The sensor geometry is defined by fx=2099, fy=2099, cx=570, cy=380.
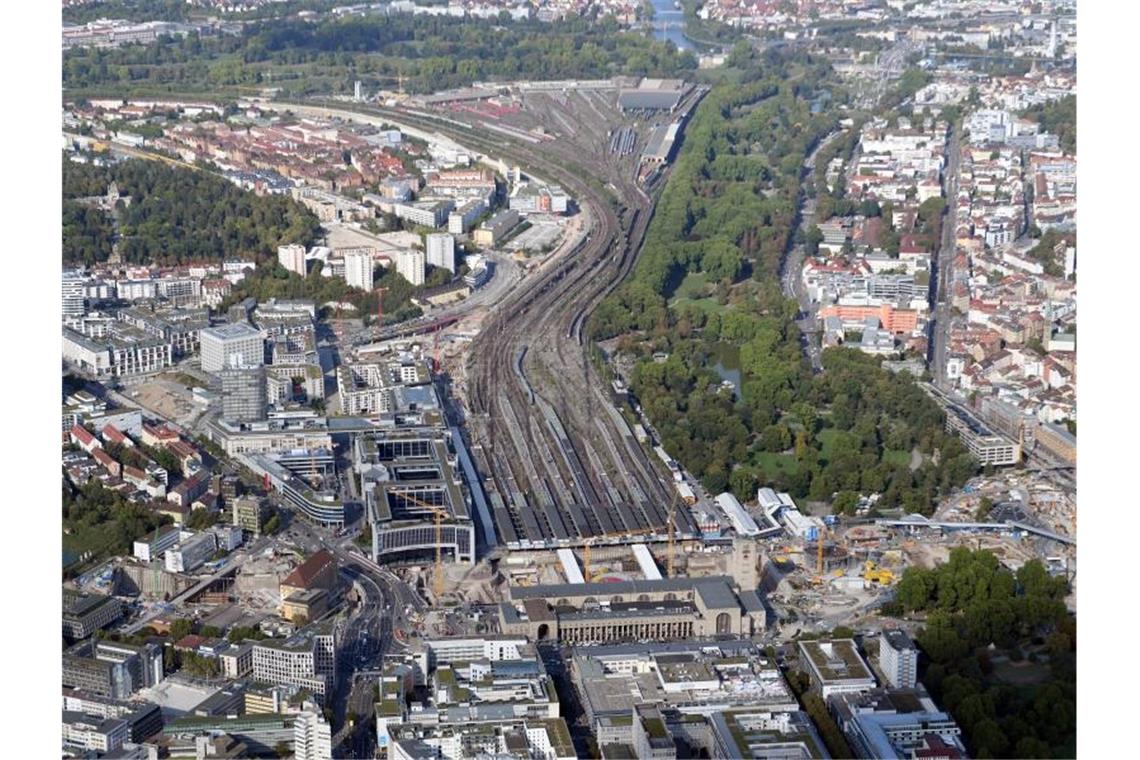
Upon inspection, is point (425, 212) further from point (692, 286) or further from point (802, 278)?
point (802, 278)

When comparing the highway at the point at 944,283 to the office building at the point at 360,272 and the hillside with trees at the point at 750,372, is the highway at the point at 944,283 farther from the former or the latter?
the office building at the point at 360,272

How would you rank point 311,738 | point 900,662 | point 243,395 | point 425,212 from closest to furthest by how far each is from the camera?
point 311,738, point 900,662, point 243,395, point 425,212

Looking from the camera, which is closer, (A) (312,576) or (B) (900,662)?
(B) (900,662)

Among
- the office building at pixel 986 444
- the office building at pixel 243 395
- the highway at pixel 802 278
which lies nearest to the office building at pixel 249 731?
the office building at pixel 243 395

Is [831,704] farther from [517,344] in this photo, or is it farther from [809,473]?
[517,344]

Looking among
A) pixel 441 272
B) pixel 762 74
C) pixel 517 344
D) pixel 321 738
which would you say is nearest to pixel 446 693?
pixel 321 738

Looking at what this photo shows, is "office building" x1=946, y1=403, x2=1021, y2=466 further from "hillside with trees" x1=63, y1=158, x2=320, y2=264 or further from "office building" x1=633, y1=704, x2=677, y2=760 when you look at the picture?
"hillside with trees" x1=63, y1=158, x2=320, y2=264

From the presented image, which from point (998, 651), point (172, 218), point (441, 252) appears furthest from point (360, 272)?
point (998, 651)
